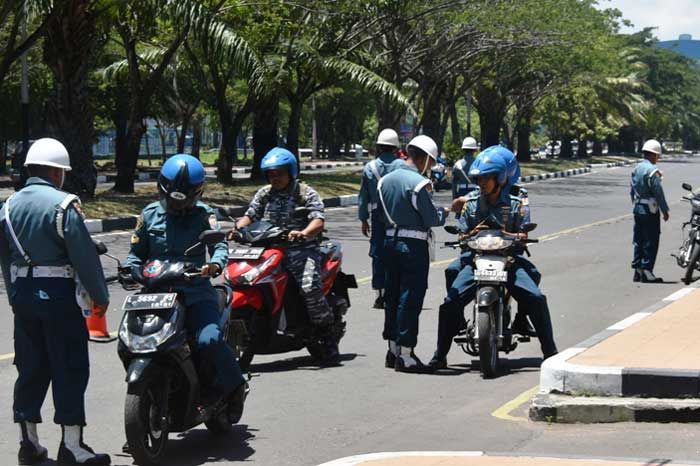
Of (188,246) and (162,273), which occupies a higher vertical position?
(188,246)

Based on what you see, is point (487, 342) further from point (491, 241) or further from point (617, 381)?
point (617, 381)

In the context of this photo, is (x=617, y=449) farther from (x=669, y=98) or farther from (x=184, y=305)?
(x=669, y=98)

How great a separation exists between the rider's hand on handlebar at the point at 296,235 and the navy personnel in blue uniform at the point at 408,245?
2.16ft

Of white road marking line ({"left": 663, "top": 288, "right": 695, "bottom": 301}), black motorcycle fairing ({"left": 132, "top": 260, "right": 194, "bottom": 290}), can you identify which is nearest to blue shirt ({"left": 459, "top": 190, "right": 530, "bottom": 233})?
black motorcycle fairing ({"left": 132, "top": 260, "right": 194, "bottom": 290})

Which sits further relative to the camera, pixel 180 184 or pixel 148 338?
pixel 180 184

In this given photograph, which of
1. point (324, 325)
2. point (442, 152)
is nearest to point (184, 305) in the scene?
point (324, 325)

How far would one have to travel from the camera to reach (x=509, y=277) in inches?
373

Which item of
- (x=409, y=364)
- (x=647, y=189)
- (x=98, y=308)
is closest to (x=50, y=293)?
(x=98, y=308)

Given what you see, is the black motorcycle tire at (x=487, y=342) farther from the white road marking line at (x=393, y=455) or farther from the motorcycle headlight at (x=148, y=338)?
the motorcycle headlight at (x=148, y=338)

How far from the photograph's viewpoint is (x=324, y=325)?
377 inches

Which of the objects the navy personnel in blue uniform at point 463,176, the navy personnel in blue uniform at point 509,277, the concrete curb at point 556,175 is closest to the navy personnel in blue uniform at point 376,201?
the navy personnel in blue uniform at point 509,277

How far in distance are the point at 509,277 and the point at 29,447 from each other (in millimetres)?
4041

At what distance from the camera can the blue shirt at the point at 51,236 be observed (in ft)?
21.0

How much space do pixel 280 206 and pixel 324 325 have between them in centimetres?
93
